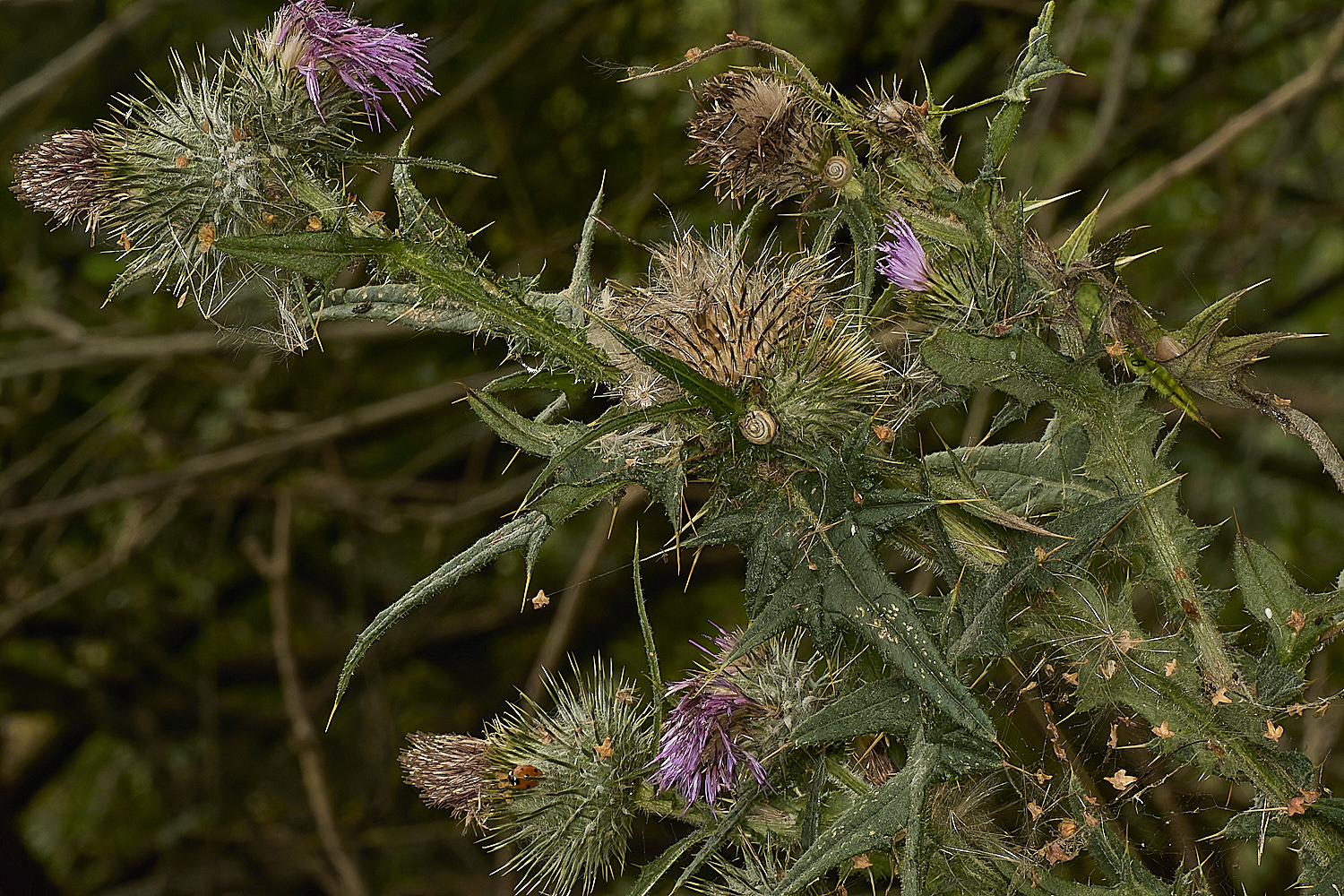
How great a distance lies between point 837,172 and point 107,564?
13.9 feet

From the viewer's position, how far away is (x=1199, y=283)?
4.55 metres

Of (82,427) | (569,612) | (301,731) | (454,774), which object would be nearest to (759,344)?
(454,774)

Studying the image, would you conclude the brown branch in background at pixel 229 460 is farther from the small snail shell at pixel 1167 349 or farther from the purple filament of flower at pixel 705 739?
the small snail shell at pixel 1167 349

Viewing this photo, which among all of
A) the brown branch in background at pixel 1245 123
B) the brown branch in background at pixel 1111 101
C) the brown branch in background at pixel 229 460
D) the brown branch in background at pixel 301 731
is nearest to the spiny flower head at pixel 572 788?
the brown branch in background at pixel 1245 123

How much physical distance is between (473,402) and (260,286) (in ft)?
1.35

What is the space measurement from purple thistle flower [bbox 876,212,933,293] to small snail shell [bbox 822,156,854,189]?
68mm

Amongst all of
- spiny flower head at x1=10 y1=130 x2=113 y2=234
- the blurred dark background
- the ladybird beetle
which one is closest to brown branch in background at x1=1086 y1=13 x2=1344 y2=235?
the blurred dark background

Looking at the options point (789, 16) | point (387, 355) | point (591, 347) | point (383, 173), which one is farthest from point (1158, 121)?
point (591, 347)

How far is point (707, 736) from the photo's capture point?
1466 mm

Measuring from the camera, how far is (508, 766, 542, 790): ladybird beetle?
1.58 meters

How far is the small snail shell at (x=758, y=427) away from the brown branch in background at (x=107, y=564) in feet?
13.5

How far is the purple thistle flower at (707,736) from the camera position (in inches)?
57.1

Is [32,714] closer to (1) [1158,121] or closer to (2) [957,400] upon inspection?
(2) [957,400]

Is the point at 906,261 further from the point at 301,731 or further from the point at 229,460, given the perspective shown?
the point at 229,460
